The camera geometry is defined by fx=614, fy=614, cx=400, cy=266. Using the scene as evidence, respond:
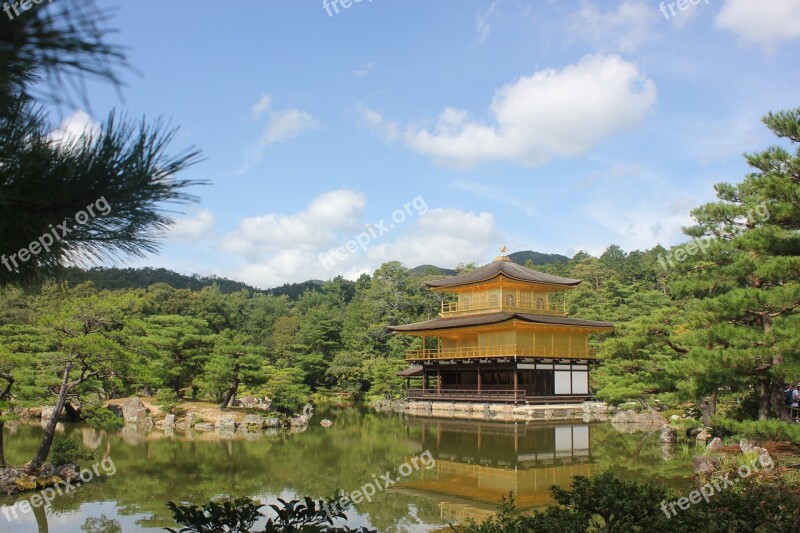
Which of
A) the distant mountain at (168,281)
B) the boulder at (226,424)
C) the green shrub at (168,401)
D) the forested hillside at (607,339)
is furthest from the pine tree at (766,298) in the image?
the distant mountain at (168,281)

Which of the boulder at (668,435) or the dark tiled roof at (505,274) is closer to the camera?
the boulder at (668,435)

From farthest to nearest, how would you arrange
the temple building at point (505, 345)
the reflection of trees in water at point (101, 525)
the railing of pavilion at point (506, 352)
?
the temple building at point (505, 345)
the railing of pavilion at point (506, 352)
the reflection of trees in water at point (101, 525)

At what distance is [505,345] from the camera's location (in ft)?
83.8

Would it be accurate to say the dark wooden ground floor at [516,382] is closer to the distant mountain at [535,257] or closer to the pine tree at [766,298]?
the pine tree at [766,298]

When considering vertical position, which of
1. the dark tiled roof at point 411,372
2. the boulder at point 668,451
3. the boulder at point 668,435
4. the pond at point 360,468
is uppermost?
the dark tiled roof at point 411,372

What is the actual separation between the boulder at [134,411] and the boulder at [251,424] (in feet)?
13.9

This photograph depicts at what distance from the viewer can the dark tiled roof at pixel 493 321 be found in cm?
2502

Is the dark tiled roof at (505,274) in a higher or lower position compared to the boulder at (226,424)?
higher

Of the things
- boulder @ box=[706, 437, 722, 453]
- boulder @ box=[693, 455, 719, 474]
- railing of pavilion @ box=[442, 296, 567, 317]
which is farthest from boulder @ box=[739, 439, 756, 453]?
railing of pavilion @ box=[442, 296, 567, 317]

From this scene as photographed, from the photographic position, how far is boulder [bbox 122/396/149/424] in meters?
20.9

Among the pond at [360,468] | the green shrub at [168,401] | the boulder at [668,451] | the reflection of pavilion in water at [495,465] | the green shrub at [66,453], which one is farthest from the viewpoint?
the green shrub at [168,401]

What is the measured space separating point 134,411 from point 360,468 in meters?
13.0

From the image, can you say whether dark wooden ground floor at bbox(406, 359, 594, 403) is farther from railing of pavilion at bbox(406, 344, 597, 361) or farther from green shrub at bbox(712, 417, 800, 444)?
green shrub at bbox(712, 417, 800, 444)

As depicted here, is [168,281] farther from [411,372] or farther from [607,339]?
[607,339]
